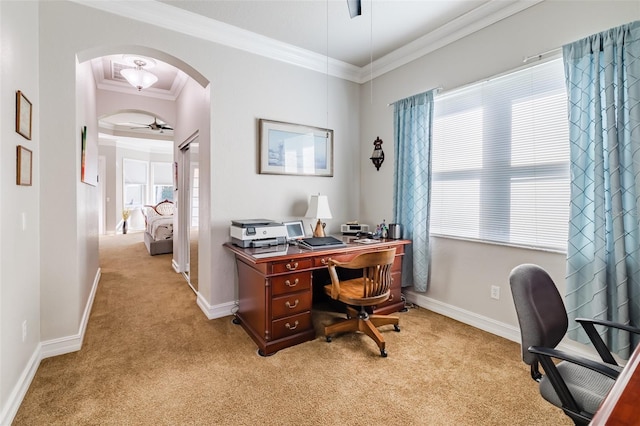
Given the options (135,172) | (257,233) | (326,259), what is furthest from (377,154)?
(135,172)

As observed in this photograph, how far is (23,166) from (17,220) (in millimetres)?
324

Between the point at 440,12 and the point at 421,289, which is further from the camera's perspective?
the point at 421,289

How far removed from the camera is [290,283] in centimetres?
243

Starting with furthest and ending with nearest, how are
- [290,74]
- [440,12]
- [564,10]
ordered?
[290,74], [440,12], [564,10]

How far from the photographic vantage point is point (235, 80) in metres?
3.02

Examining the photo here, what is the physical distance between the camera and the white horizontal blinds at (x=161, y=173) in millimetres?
9648

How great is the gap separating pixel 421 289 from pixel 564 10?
2515 mm

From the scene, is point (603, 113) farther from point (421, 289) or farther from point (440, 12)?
point (421, 289)

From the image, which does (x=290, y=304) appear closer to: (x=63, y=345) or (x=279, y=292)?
(x=279, y=292)

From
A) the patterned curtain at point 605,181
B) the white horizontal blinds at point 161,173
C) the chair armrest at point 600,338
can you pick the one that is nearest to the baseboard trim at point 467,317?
the patterned curtain at point 605,181

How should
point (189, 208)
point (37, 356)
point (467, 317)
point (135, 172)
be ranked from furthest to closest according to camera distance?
point (135, 172)
point (189, 208)
point (467, 317)
point (37, 356)

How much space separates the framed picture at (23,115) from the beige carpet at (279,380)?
61.0 inches

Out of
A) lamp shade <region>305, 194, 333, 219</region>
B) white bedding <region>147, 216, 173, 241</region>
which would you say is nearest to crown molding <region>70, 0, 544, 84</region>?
lamp shade <region>305, 194, 333, 219</region>

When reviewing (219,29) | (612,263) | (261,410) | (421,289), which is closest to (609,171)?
(612,263)
